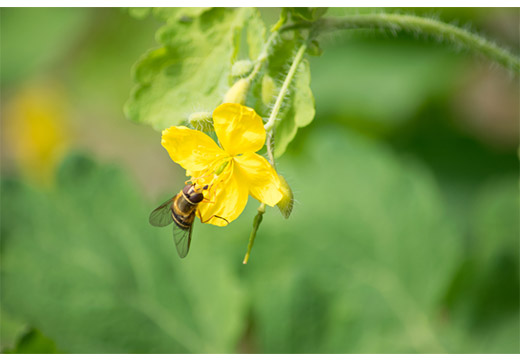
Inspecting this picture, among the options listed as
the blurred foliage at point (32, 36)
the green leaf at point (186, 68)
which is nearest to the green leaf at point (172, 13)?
the green leaf at point (186, 68)

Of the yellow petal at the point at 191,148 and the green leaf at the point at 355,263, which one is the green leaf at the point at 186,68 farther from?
the green leaf at the point at 355,263

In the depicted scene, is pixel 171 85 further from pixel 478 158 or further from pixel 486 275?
pixel 478 158

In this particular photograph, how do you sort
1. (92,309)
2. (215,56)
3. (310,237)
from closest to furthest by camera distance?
1. (215,56)
2. (92,309)
3. (310,237)

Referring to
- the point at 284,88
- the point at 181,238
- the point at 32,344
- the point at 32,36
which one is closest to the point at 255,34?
the point at 284,88

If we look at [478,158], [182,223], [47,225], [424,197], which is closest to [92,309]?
[47,225]

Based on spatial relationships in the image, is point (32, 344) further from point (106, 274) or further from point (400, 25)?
point (400, 25)
